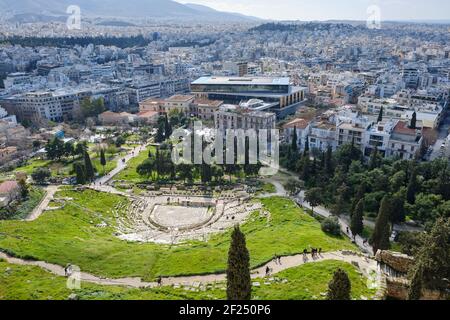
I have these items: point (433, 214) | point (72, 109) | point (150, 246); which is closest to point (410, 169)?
point (433, 214)

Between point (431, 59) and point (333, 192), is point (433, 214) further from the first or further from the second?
point (431, 59)

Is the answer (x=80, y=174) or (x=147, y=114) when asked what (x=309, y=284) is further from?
(x=147, y=114)

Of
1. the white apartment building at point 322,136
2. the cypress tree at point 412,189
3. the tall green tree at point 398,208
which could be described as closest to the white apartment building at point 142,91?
the white apartment building at point 322,136

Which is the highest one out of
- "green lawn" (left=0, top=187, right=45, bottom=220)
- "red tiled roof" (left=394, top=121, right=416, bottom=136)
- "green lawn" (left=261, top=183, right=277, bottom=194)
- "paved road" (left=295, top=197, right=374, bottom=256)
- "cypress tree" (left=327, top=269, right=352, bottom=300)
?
"cypress tree" (left=327, top=269, right=352, bottom=300)

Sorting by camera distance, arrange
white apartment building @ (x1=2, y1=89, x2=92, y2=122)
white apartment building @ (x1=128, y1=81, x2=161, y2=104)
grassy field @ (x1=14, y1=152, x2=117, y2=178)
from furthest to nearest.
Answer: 1. white apartment building @ (x1=128, y1=81, x2=161, y2=104)
2. white apartment building @ (x1=2, y1=89, x2=92, y2=122)
3. grassy field @ (x1=14, y1=152, x2=117, y2=178)

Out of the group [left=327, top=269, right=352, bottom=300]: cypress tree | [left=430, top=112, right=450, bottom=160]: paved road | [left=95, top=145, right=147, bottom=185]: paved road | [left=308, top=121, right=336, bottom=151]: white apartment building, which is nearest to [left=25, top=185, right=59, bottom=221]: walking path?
[left=95, top=145, right=147, bottom=185]: paved road

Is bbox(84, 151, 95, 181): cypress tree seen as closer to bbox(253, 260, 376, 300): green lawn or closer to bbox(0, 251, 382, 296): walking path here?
bbox(0, 251, 382, 296): walking path

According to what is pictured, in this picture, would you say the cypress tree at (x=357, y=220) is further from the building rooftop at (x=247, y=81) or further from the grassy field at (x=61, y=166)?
the building rooftop at (x=247, y=81)
